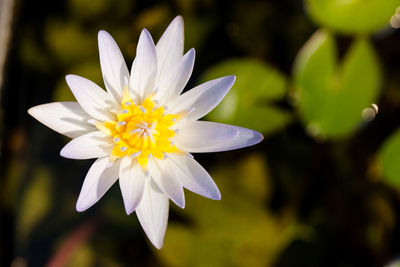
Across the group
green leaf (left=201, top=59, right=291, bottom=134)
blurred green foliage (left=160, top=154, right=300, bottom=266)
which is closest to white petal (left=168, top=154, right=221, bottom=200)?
green leaf (left=201, top=59, right=291, bottom=134)

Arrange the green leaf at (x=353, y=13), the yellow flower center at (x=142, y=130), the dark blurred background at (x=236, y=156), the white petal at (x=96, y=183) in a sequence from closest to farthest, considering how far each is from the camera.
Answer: the white petal at (x=96, y=183)
the yellow flower center at (x=142, y=130)
the green leaf at (x=353, y=13)
the dark blurred background at (x=236, y=156)

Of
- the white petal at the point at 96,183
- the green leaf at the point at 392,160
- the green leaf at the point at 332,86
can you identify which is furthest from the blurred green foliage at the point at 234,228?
the white petal at the point at 96,183

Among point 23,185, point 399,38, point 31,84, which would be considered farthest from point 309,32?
point 23,185

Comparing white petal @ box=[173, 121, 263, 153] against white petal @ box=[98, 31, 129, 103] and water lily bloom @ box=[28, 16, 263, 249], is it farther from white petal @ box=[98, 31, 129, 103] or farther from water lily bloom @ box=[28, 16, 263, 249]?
white petal @ box=[98, 31, 129, 103]

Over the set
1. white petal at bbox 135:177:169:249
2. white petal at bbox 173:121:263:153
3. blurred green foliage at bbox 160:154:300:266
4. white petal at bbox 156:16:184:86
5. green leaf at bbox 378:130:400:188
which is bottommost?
blurred green foliage at bbox 160:154:300:266

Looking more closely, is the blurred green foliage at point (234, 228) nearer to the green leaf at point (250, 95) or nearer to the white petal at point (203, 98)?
the green leaf at point (250, 95)

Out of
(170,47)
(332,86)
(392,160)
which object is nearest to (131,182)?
(170,47)
